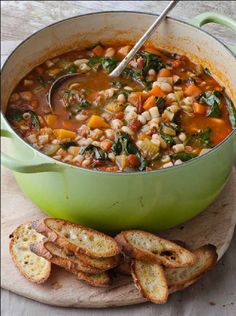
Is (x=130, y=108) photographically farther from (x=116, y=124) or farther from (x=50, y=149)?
(x=50, y=149)

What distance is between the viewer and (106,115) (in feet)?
11.1

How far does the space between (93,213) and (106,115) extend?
686mm

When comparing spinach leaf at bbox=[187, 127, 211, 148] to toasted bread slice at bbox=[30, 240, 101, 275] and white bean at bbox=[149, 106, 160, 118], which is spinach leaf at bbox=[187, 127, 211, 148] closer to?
white bean at bbox=[149, 106, 160, 118]

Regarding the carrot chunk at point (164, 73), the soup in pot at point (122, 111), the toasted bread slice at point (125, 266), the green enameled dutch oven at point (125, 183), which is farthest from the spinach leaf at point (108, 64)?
the toasted bread slice at point (125, 266)

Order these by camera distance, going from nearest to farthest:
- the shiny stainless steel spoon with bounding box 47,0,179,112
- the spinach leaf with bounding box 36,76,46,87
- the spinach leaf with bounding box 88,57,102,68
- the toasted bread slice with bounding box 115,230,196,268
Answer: the toasted bread slice with bounding box 115,230,196,268
the shiny stainless steel spoon with bounding box 47,0,179,112
the spinach leaf with bounding box 36,76,46,87
the spinach leaf with bounding box 88,57,102,68

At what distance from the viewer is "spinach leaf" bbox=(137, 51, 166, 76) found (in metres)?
3.70

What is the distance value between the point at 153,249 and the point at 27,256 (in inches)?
24.9

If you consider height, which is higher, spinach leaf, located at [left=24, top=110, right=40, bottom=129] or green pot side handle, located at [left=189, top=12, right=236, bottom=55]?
green pot side handle, located at [left=189, top=12, right=236, bottom=55]

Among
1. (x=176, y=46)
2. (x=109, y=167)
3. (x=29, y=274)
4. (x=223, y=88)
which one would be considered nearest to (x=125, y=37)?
(x=176, y=46)

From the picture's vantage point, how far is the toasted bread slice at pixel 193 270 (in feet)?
9.32

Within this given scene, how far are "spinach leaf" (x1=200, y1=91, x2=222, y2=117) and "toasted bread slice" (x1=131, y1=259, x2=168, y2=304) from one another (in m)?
1.04

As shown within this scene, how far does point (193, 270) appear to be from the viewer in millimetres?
2900

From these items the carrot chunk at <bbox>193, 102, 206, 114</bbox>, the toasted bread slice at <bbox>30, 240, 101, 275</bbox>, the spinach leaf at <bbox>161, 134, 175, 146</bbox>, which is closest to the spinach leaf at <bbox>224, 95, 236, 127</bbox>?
the carrot chunk at <bbox>193, 102, 206, 114</bbox>

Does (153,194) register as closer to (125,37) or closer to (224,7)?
(125,37)
